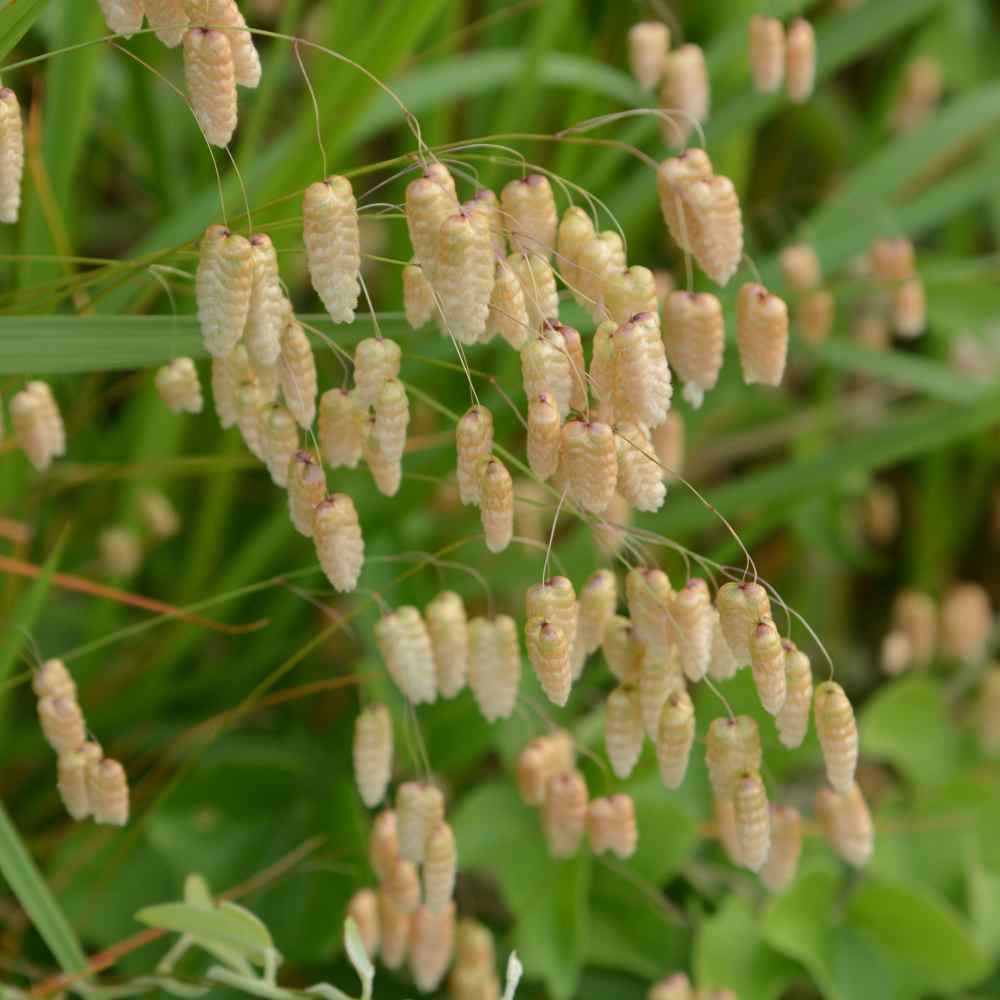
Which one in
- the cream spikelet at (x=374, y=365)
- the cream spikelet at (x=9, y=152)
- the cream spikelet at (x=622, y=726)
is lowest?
the cream spikelet at (x=622, y=726)

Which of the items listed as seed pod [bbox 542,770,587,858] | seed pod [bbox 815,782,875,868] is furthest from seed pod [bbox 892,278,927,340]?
seed pod [bbox 542,770,587,858]

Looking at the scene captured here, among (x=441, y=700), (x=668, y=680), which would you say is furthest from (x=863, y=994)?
(x=668, y=680)

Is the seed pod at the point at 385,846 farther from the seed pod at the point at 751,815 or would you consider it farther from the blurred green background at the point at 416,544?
the seed pod at the point at 751,815

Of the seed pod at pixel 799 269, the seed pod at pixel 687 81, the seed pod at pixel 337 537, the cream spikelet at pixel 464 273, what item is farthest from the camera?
the seed pod at pixel 799 269

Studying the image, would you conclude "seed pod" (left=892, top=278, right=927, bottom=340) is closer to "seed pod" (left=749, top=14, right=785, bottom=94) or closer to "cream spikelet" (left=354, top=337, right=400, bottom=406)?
"seed pod" (left=749, top=14, right=785, bottom=94)

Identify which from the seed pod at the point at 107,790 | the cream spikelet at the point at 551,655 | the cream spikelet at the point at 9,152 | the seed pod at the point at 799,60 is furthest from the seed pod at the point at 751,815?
the seed pod at the point at 799,60

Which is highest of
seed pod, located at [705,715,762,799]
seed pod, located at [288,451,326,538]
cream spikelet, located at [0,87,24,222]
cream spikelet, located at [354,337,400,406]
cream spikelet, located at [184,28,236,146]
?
cream spikelet, located at [184,28,236,146]

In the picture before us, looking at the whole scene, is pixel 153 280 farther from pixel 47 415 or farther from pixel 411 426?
pixel 411 426
